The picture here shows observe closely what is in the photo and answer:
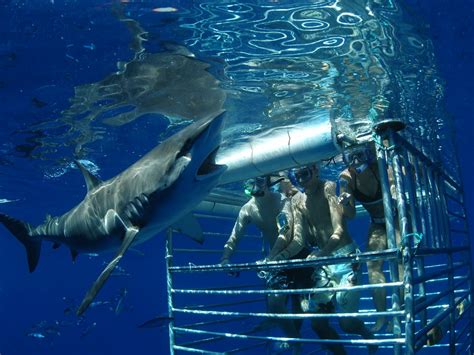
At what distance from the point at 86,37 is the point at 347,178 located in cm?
571

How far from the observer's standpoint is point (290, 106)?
11945 millimetres

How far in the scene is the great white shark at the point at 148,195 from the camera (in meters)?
3.59

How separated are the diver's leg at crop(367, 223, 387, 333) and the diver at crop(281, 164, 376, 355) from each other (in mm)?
418

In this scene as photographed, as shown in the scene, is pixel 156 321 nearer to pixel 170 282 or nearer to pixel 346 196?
pixel 170 282

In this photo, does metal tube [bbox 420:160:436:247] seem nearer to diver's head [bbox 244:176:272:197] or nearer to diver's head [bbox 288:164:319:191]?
diver's head [bbox 288:164:319:191]

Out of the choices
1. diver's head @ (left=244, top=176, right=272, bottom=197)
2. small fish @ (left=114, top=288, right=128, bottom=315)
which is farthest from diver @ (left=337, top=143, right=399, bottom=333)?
small fish @ (left=114, top=288, right=128, bottom=315)

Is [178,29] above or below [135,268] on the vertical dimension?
above

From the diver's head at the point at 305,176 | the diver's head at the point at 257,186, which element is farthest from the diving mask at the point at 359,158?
the diver's head at the point at 257,186

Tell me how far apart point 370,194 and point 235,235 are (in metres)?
2.68

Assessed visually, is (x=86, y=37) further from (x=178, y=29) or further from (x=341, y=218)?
(x=341, y=218)

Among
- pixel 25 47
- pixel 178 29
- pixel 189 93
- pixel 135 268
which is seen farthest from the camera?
pixel 135 268

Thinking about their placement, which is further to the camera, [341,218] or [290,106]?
[290,106]

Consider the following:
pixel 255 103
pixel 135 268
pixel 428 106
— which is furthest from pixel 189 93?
pixel 135 268

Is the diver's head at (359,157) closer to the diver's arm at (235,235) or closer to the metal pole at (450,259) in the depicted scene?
the metal pole at (450,259)
